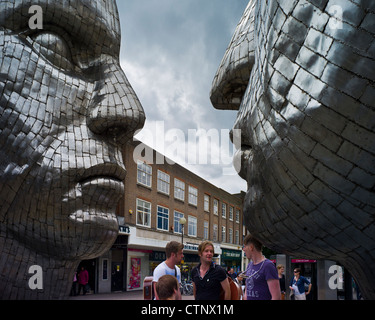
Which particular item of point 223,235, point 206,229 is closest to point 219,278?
point 206,229

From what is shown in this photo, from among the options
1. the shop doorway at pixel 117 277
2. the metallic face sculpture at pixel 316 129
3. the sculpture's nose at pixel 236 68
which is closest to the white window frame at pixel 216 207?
the shop doorway at pixel 117 277

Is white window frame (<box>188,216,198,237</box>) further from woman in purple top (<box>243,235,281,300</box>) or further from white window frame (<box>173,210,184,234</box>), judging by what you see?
woman in purple top (<box>243,235,281,300</box>)

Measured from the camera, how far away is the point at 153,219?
70.8 ft

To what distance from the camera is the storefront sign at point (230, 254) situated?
32.3 metres

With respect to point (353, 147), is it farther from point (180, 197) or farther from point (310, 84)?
point (180, 197)

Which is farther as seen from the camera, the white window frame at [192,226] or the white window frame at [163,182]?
the white window frame at [192,226]

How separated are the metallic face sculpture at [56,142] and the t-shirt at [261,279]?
1.34 metres

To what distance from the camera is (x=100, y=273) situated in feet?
57.8

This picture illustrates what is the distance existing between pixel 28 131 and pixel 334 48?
1.81 m

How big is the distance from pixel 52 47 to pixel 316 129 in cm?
195

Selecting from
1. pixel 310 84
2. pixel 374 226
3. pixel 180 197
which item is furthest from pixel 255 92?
pixel 180 197

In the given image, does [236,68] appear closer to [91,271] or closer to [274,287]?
[274,287]

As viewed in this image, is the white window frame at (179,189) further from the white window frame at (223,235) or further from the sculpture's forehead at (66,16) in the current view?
the sculpture's forehead at (66,16)

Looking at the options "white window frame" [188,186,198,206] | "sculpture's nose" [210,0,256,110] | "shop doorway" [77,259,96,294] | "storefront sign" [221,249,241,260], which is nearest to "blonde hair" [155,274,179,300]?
"sculpture's nose" [210,0,256,110]
